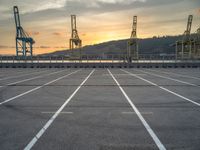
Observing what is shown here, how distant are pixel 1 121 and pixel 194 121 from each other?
5406 millimetres

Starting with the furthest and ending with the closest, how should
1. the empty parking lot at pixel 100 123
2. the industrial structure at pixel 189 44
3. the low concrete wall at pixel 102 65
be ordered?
1. the industrial structure at pixel 189 44
2. the low concrete wall at pixel 102 65
3. the empty parking lot at pixel 100 123

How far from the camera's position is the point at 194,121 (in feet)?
20.0

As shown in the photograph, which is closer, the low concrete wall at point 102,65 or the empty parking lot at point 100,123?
the empty parking lot at point 100,123

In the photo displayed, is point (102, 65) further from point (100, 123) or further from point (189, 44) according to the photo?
point (189, 44)

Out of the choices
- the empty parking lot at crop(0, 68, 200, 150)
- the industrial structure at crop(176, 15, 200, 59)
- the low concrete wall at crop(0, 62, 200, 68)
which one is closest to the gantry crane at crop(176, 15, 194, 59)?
the industrial structure at crop(176, 15, 200, 59)

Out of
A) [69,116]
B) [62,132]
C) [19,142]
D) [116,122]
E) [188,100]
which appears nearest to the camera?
[19,142]

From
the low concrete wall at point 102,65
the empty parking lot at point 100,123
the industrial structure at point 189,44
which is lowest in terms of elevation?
the empty parking lot at point 100,123

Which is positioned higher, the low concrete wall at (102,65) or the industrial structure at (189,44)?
the industrial structure at (189,44)

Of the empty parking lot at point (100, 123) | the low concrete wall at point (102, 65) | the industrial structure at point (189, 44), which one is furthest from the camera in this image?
the industrial structure at point (189, 44)

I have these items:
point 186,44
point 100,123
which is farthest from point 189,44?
point 100,123

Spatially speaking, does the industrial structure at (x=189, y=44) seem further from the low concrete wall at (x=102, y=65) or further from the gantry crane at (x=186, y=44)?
the low concrete wall at (x=102, y=65)

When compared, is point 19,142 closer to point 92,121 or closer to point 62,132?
point 62,132

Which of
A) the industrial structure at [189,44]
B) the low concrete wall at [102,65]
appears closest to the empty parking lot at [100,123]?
the low concrete wall at [102,65]

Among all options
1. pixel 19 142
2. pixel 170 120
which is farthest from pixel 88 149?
pixel 170 120
